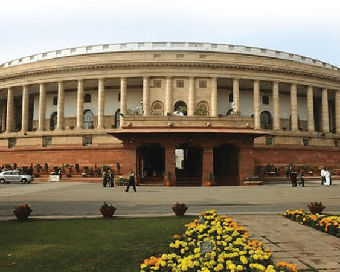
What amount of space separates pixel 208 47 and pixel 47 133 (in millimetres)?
30041

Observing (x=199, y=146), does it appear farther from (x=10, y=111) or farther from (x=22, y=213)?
(x=10, y=111)

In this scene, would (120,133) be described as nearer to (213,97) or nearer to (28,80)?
(213,97)

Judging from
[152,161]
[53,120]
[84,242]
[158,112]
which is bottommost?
[84,242]

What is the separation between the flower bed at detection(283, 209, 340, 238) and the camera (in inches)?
413

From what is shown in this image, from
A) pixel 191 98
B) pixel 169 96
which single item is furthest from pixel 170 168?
pixel 191 98

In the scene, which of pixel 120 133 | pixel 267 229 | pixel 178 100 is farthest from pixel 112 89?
pixel 267 229

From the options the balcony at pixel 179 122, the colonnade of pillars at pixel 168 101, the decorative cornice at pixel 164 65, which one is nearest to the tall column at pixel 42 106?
the colonnade of pillars at pixel 168 101

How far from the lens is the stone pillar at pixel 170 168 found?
109ft

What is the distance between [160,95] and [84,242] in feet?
156

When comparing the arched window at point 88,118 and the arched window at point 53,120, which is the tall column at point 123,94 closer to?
the arched window at point 88,118

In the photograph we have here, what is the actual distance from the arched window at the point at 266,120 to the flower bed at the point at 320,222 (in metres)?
50.8

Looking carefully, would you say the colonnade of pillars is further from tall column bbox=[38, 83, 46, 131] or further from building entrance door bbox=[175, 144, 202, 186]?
building entrance door bbox=[175, 144, 202, 186]

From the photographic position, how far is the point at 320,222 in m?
11.0

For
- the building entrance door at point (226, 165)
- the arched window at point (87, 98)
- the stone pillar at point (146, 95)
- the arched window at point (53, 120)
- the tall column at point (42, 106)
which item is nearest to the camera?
the building entrance door at point (226, 165)
